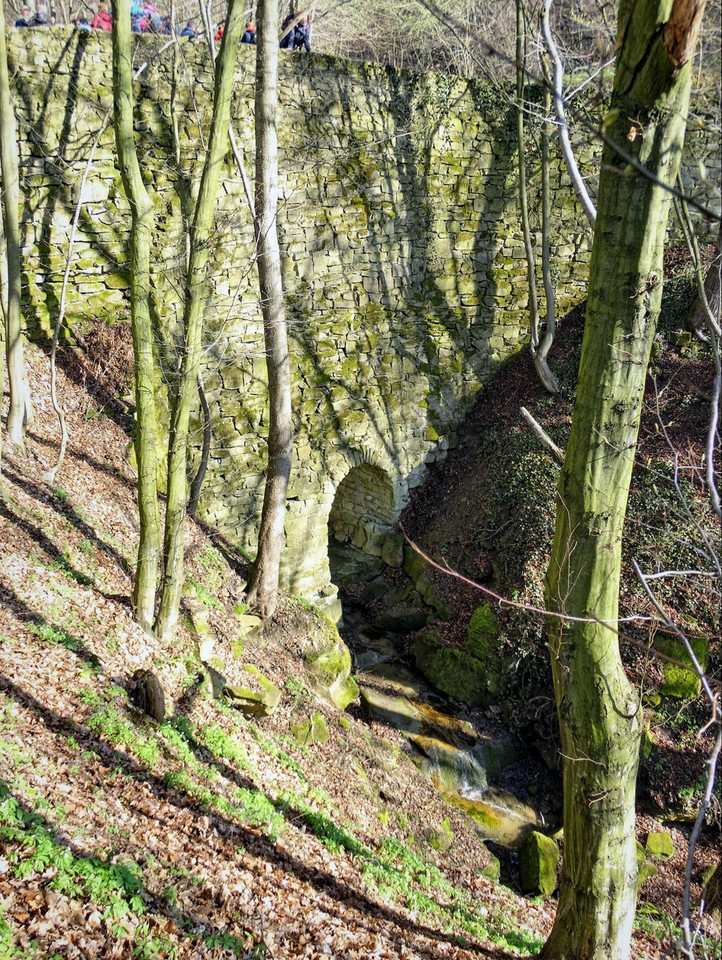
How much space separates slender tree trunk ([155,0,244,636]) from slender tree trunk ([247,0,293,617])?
1312mm

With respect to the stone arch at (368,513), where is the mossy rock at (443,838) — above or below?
below

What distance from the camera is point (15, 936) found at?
2832 millimetres

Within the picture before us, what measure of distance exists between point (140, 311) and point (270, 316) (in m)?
2.21

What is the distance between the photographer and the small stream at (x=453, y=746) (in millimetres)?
7527

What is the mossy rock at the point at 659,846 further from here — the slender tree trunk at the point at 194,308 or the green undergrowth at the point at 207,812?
the slender tree trunk at the point at 194,308

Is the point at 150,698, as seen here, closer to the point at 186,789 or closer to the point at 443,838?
the point at 186,789

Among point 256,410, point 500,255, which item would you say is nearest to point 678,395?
point 500,255

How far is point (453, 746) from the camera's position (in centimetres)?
820

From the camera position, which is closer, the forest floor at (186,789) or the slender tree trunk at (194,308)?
the forest floor at (186,789)

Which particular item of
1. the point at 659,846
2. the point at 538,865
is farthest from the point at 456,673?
the point at 659,846

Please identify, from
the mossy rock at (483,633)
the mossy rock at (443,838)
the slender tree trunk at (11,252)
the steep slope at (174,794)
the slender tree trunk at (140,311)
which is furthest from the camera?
the mossy rock at (483,633)

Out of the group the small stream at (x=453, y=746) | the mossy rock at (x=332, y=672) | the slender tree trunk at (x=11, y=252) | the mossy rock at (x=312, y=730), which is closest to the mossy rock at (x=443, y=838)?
the small stream at (x=453, y=746)

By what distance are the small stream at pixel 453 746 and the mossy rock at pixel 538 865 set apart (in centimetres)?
44

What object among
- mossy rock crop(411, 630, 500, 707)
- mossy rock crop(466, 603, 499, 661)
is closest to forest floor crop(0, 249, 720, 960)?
mossy rock crop(411, 630, 500, 707)
